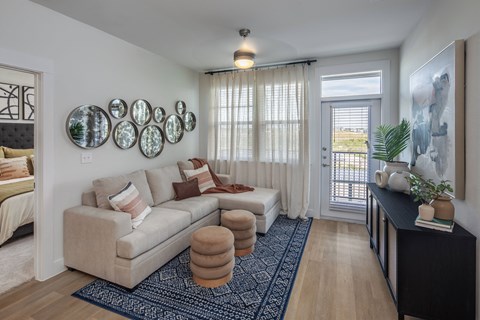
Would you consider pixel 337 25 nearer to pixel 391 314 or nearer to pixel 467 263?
pixel 467 263

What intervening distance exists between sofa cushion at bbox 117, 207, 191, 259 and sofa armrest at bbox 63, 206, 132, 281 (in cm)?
10

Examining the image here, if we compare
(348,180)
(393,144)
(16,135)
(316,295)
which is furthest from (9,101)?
(393,144)

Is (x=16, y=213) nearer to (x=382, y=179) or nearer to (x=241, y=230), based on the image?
(x=241, y=230)

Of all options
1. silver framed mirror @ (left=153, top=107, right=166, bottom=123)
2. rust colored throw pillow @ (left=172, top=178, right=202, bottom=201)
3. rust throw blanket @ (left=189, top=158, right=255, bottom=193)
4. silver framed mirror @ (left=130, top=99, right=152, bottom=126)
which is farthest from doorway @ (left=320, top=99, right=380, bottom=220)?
silver framed mirror @ (left=130, top=99, right=152, bottom=126)

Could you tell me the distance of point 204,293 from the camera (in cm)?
225

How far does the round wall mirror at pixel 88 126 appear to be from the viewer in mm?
2703

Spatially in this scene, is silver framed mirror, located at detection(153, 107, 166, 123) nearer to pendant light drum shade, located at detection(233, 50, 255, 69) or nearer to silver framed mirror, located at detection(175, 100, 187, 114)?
silver framed mirror, located at detection(175, 100, 187, 114)

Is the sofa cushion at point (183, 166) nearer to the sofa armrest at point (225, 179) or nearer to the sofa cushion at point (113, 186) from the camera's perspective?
the sofa armrest at point (225, 179)

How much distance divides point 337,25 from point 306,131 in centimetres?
168

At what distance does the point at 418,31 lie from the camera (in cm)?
281

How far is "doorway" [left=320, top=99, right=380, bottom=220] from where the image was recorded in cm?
395

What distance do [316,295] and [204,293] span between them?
100 centimetres

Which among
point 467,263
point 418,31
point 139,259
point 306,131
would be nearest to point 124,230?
point 139,259

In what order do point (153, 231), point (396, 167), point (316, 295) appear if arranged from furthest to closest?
point (396, 167)
point (153, 231)
point (316, 295)
